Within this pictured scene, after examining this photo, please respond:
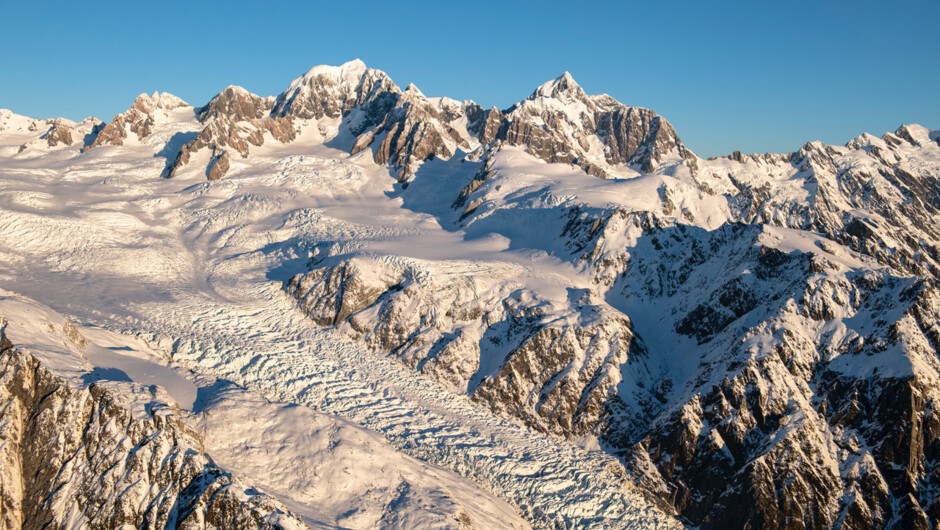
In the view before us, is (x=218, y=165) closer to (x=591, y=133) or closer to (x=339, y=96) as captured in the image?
(x=339, y=96)

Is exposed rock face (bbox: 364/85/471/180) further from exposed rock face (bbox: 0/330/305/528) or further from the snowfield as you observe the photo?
exposed rock face (bbox: 0/330/305/528)

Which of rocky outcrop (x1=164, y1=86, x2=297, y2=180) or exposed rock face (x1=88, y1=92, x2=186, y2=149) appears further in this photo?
exposed rock face (x1=88, y1=92, x2=186, y2=149)

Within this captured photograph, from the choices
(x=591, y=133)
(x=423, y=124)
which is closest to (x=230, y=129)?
(x=423, y=124)

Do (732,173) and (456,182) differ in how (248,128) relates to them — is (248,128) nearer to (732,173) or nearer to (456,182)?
(456,182)

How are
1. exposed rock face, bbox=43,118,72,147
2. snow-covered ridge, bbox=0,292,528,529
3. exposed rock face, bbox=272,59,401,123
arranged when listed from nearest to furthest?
snow-covered ridge, bbox=0,292,528,529 < exposed rock face, bbox=43,118,72,147 < exposed rock face, bbox=272,59,401,123

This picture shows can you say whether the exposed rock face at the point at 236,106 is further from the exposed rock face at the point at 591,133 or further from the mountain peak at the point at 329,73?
the exposed rock face at the point at 591,133

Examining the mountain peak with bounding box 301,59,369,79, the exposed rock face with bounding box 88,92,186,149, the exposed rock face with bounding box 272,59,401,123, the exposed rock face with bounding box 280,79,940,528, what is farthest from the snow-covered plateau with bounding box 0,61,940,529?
the mountain peak with bounding box 301,59,369,79
